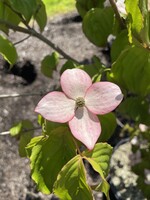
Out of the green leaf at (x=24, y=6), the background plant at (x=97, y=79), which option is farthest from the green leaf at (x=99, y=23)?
the green leaf at (x=24, y=6)

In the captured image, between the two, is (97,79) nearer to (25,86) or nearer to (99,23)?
(99,23)

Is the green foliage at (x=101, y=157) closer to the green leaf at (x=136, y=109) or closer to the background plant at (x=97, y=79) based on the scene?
the background plant at (x=97, y=79)

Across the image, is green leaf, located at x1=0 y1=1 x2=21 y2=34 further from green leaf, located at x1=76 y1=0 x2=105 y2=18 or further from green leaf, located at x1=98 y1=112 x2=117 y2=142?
green leaf, located at x1=98 y1=112 x2=117 y2=142

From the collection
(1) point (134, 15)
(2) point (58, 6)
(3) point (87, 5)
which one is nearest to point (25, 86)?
(2) point (58, 6)

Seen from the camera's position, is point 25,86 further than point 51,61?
Yes

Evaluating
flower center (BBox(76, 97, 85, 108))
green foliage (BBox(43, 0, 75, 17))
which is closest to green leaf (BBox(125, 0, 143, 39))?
flower center (BBox(76, 97, 85, 108))
